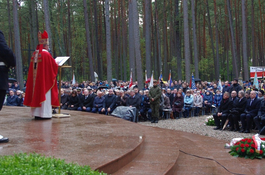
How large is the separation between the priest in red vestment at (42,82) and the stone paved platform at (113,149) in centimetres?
41

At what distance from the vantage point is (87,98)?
1374 cm

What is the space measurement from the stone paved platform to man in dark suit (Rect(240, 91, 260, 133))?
10.0 ft

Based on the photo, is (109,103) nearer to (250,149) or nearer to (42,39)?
(42,39)

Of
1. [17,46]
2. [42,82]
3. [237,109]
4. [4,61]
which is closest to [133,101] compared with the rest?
[237,109]

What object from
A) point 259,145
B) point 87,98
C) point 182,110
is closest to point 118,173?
point 259,145

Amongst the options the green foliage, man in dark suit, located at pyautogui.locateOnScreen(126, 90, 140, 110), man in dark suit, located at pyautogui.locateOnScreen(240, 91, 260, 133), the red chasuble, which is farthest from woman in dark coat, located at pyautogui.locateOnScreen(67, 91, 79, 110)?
the green foliage

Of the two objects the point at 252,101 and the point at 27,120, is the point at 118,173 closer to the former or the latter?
the point at 27,120

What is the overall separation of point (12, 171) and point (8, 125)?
427 cm

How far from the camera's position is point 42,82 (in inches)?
293

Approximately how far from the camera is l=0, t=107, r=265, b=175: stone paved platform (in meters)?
4.38

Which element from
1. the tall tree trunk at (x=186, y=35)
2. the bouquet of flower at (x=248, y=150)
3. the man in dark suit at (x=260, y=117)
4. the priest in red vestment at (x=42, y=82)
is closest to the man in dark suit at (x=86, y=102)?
the priest in red vestment at (x=42, y=82)

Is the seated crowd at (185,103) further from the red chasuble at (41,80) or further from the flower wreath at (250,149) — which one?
the red chasuble at (41,80)

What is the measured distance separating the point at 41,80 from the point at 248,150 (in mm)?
5277

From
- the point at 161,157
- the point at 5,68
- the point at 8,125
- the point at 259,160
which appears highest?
the point at 5,68
